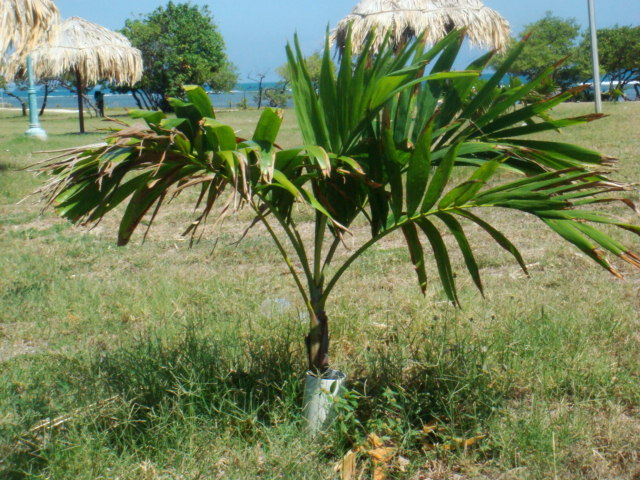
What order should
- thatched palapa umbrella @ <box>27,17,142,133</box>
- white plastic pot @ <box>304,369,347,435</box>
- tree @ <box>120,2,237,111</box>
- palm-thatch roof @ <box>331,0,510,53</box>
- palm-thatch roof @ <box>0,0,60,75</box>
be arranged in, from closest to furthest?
white plastic pot @ <box>304,369,347,435</box>, palm-thatch roof @ <box>0,0,60,75</box>, palm-thatch roof @ <box>331,0,510,53</box>, thatched palapa umbrella @ <box>27,17,142,133</box>, tree @ <box>120,2,237,111</box>

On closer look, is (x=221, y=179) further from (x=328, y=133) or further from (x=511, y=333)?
(x=511, y=333)

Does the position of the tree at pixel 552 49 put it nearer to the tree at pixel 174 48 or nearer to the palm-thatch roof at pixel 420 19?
the tree at pixel 174 48

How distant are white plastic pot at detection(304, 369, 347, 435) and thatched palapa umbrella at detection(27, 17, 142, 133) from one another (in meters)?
19.8

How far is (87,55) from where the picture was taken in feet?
68.4

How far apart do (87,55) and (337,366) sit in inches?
765

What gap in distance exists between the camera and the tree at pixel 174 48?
3562 centimetres

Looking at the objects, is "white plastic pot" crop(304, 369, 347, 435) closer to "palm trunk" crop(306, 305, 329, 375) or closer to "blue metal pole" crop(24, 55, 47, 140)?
"palm trunk" crop(306, 305, 329, 375)

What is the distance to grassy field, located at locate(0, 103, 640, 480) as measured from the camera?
9.32ft

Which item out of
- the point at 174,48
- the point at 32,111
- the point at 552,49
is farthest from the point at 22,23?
the point at 552,49

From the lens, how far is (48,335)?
4.57 meters

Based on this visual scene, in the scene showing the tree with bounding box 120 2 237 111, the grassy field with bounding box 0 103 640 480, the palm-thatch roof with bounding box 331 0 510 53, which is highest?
the tree with bounding box 120 2 237 111

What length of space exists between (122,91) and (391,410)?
38.3 m

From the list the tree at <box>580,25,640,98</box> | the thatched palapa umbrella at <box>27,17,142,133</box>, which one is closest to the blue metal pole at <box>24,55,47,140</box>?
the thatched palapa umbrella at <box>27,17,142,133</box>

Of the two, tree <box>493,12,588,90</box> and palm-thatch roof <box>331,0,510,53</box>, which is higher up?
tree <box>493,12,588,90</box>
